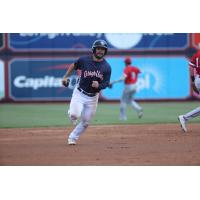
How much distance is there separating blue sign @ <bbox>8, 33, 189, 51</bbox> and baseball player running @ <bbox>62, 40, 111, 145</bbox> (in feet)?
0.49

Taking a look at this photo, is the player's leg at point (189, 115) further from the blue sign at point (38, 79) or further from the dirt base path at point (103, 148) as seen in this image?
the blue sign at point (38, 79)

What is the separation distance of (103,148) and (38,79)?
124cm

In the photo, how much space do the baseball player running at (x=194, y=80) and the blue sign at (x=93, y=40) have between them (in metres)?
0.23

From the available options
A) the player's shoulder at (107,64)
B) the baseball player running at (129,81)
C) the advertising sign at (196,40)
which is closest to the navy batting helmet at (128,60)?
the baseball player running at (129,81)

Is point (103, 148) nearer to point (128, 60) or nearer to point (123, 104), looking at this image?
point (123, 104)

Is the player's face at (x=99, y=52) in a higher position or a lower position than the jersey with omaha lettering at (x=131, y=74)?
higher

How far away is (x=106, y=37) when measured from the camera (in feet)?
37.8

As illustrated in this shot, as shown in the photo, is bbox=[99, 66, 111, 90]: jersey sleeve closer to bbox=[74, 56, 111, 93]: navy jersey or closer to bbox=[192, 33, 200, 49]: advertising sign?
bbox=[74, 56, 111, 93]: navy jersey

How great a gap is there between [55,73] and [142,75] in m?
1.13

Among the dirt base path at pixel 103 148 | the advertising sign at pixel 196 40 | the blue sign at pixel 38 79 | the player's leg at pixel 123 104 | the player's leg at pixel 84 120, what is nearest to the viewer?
the dirt base path at pixel 103 148

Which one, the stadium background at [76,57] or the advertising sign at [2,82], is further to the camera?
the stadium background at [76,57]

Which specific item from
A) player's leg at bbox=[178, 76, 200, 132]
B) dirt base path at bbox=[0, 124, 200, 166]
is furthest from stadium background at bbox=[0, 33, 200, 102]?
dirt base path at bbox=[0, 124, 200, 166]

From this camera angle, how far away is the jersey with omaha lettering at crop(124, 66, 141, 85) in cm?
1186

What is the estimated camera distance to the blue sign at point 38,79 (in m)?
11.8
